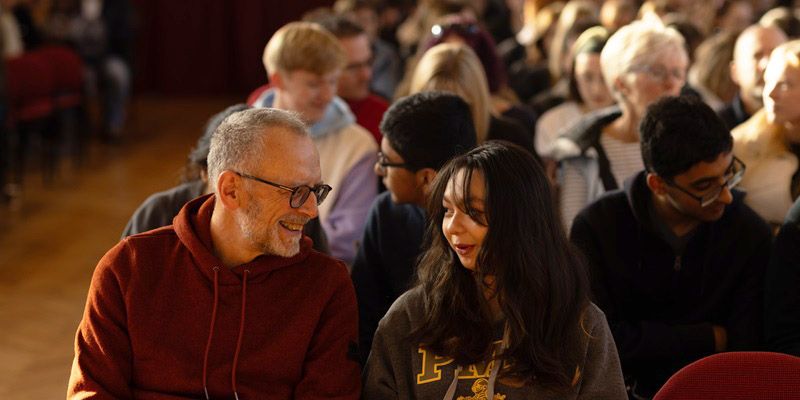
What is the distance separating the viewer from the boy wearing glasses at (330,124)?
3.60m

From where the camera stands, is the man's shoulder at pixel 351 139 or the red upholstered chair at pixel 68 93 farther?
Answer: the red upholstered chair at pixel 68 93

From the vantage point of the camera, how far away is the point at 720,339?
271 cm

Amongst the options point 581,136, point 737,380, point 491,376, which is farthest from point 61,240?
point 737,380

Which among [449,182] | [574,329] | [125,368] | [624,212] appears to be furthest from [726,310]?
[125,368]

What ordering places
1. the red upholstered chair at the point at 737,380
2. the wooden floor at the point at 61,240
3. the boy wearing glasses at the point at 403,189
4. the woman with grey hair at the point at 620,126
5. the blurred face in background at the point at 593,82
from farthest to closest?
the wooden floor at the point at 61,240 < the blurred face in background at the point at 593,82 < the woman with grey hair at the point at 620,126 < the boy wearing glasses at the point at 403,189 < the red upholstered chair at the point at 737,380

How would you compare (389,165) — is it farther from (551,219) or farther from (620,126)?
(620,126)

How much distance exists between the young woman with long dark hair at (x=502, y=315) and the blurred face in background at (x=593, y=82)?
218 centimetres

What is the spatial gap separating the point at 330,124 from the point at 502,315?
1.73 meters

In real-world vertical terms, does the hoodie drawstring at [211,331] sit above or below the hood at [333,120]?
above

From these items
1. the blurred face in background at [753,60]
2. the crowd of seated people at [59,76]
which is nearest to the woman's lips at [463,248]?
the blurred face in background at [753,60]

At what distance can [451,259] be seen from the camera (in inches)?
89.4

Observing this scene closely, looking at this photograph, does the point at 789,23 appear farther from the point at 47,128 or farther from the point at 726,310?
A: the point at 47,128

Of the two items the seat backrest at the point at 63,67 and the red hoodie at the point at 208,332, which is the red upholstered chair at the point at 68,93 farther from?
the red hoodie at the point at 208,332

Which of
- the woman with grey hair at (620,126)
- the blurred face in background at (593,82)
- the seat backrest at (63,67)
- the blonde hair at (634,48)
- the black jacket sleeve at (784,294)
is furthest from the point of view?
the seat backrest at (63,67)
